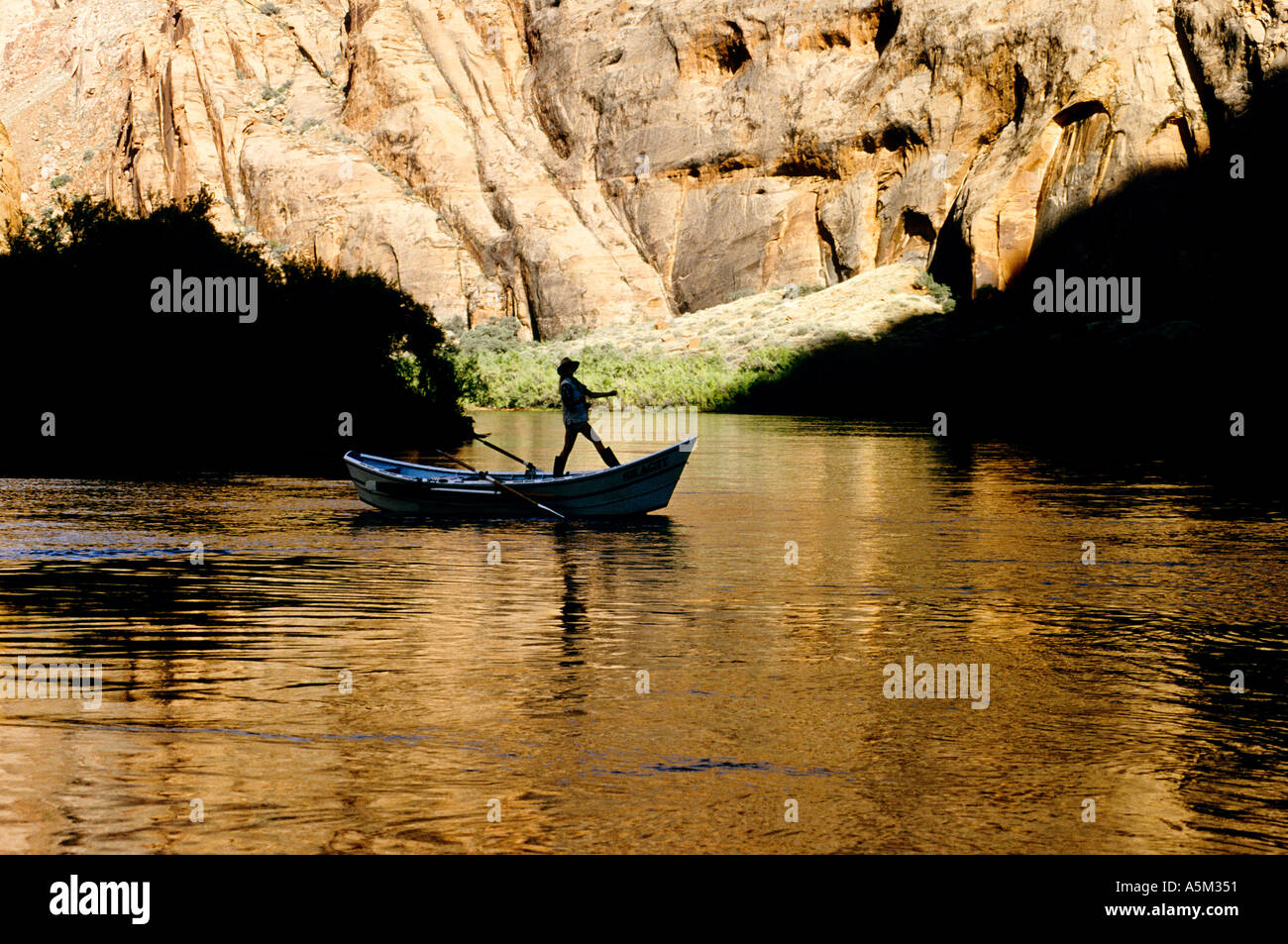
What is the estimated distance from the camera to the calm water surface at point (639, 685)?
7.70m

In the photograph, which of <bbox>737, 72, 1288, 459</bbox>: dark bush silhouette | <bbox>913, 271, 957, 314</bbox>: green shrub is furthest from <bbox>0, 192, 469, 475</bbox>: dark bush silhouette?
<bbox>913, 271, 957, 314</bbox>: green shrub

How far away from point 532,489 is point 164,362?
85.0 feet

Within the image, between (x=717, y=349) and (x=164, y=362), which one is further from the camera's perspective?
(x=717, y=349)

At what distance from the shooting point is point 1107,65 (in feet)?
309

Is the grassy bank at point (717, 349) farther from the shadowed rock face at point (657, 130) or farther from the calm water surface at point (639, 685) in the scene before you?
the calm water surface at point (639, 685)

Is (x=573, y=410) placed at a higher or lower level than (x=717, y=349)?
lower

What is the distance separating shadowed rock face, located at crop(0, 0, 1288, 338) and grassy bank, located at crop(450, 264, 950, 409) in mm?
5098

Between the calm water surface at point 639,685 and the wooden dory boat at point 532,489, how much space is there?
2.39 ft

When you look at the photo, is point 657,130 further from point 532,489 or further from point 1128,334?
point 532,489

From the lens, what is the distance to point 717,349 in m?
97.2

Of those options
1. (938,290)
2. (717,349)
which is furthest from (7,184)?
(938,290)

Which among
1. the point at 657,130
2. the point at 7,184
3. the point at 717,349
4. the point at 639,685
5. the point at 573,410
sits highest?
the point at 657,130

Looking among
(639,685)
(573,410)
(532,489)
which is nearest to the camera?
(639,685)

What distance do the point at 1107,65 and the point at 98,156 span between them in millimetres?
103965
